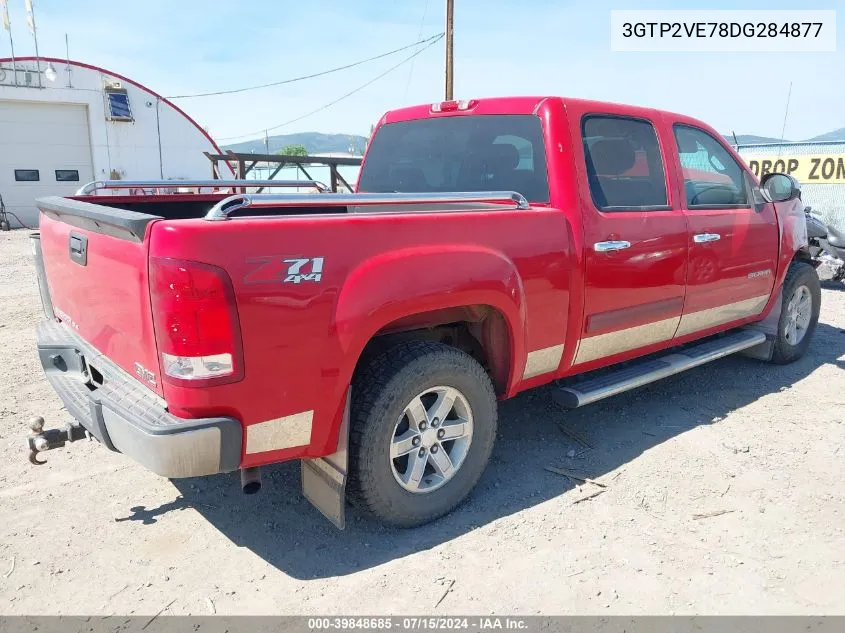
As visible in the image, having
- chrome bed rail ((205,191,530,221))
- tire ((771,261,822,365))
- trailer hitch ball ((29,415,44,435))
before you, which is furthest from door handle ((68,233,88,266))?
tire ((771,261,822,365))

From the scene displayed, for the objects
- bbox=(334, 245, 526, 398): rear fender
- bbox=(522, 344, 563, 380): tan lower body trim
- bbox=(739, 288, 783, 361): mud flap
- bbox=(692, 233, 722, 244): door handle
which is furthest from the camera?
bbox=(739, 288, 783, 361): mud flap

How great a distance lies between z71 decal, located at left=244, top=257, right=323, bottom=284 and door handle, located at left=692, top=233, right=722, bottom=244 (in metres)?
2.67

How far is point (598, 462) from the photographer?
12.3 feet

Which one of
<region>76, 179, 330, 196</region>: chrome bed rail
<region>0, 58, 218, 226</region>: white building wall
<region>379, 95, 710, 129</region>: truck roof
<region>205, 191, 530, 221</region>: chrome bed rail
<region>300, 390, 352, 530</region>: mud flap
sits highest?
<region>0, 58, 218, 226</region>: white building wall

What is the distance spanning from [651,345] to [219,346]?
2.87m

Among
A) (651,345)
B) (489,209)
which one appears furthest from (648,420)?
(489,209)

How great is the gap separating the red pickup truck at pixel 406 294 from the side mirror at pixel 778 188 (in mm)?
26

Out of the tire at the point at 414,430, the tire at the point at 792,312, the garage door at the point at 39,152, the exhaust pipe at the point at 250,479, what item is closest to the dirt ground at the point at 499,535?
the tire at the point at 414,430

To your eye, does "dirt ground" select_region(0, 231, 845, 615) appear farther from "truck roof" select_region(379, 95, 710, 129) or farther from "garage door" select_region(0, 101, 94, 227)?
"garage door" select_region(0, 101, 94, 227)

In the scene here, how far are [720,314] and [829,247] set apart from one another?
5.64m

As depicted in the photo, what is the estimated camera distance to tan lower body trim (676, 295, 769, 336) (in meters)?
4.29

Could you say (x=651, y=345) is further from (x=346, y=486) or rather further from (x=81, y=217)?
(x=81, y=217)

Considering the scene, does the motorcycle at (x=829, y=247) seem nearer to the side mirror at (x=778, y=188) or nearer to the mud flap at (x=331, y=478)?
the side mirror at (x=778, y=188)

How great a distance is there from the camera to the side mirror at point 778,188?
4.72m
